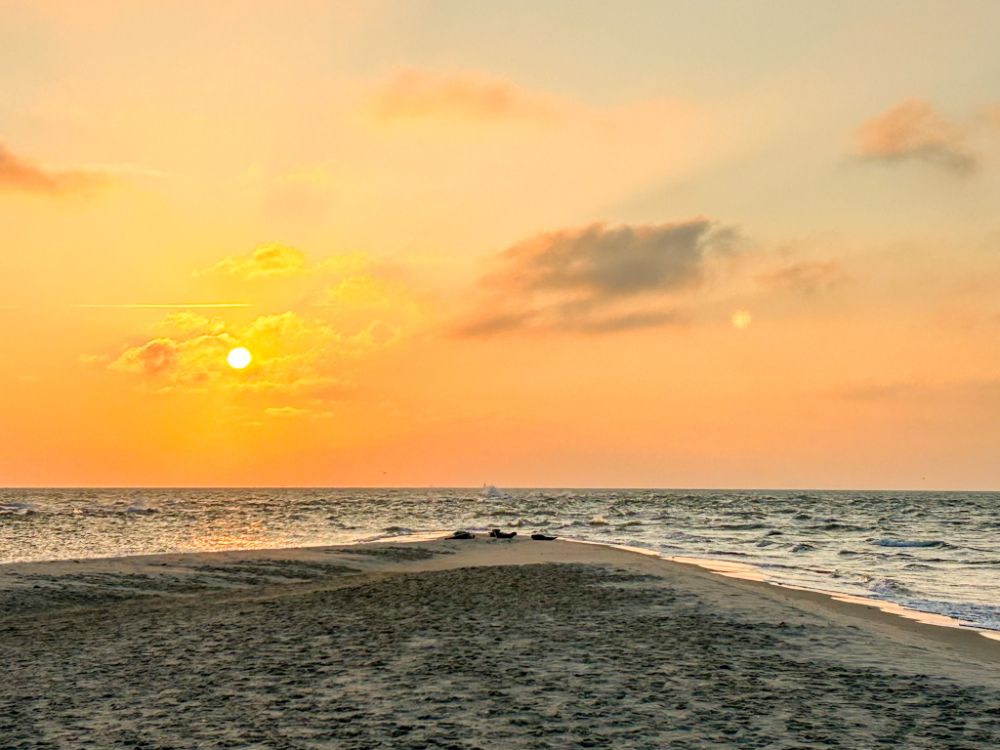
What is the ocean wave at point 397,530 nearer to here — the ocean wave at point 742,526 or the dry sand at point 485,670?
the ocean wave at point 742,526

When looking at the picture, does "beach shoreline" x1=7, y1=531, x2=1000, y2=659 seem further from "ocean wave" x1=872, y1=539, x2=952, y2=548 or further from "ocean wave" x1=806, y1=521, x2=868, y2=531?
"ocean wave" x1=806, y1=521, x2=868, y2=531

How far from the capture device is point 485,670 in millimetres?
14031

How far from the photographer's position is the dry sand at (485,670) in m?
10.4

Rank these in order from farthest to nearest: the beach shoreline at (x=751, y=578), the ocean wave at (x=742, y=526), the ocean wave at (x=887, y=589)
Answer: the ocean wave at (x=742, y=526), the ocean wave at (x=887, y=589), the beach shoreline at (x=751, y=578)

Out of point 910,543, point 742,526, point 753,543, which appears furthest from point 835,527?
point 753,543

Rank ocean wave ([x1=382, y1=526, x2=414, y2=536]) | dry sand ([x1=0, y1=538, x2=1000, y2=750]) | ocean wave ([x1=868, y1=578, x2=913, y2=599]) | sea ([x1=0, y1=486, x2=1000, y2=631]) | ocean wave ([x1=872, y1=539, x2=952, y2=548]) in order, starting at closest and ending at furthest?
dry sand ([x1=0, y1=538, x2=1000, y2=750]) → ocean wave ([x1=868, y1=578, x2=913, y2=599]) → sea ([x1=0, y1=486, x2=1000, y2=631]) → ocean wave ([x1=872, y1=539, x2=952, y2=548]) → ocean wave ([x1=382, y1=526, x2=414, y2=536])

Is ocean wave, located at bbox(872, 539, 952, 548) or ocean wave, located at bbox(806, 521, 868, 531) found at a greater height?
ocean wave, located at bbox(872, 539, 952, 548)

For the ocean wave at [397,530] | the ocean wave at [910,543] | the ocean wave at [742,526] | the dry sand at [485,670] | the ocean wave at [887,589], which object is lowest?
the ocean wave at [397,530]

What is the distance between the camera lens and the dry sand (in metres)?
10.4

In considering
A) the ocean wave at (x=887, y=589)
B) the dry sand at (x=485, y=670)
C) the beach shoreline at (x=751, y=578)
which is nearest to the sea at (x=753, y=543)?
the ocean wave at (x=887, y=589)

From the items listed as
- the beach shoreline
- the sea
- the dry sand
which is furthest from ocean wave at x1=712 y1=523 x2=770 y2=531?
the dry sand

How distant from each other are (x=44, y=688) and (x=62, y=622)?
9171mm

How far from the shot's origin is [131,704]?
39.5 feet

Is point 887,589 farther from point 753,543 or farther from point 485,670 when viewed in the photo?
point 753,543
